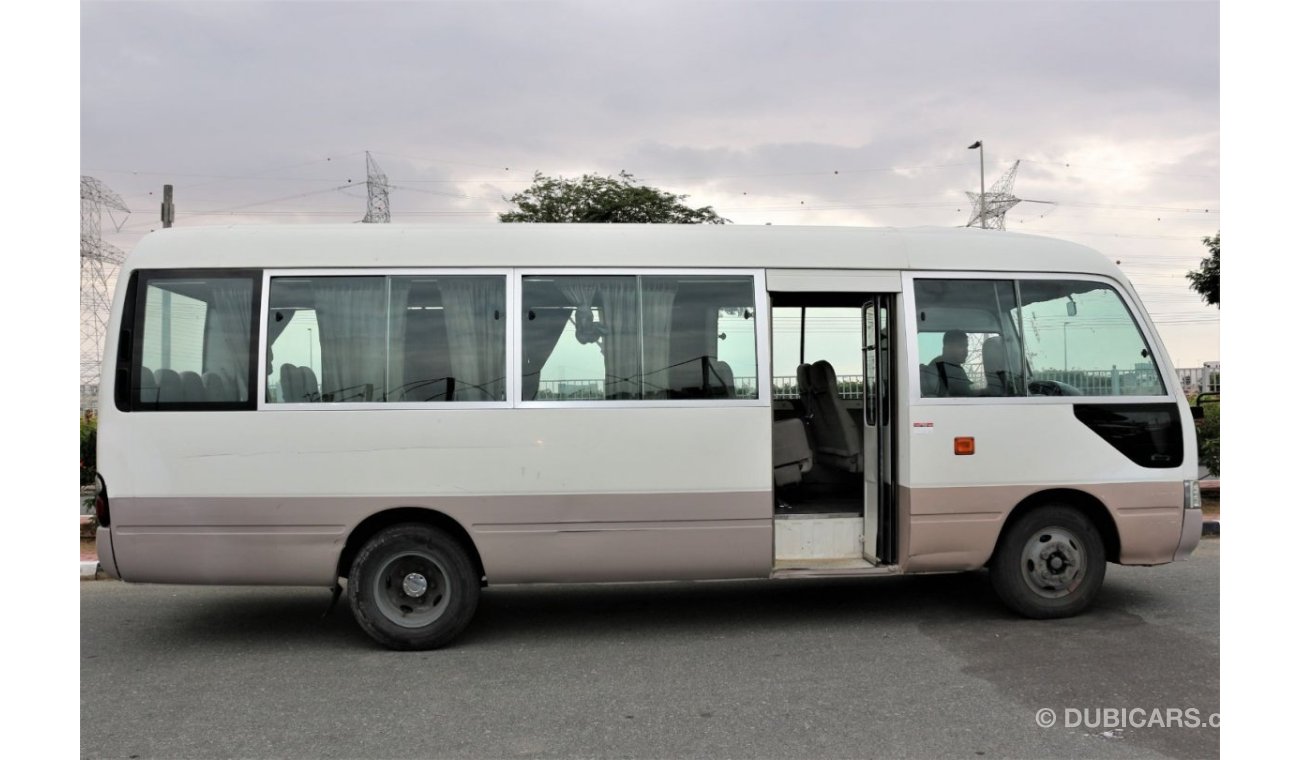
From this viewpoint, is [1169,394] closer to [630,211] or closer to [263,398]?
[263,398]

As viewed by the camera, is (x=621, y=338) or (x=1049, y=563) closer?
(x=621, y=338)

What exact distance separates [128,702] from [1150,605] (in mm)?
6776

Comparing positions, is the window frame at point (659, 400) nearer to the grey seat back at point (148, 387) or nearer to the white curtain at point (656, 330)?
the white curtain at point (656, 330)

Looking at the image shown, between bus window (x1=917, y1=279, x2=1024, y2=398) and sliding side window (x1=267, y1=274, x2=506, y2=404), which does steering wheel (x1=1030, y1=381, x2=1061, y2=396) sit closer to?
→ bus window (x1=917, y1=279, x2=1024, y2=398)

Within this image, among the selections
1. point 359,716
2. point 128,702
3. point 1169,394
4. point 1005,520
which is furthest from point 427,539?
point 1169,394

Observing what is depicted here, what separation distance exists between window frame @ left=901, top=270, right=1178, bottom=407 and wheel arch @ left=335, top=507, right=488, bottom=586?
3.12 m

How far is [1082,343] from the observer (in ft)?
21.3

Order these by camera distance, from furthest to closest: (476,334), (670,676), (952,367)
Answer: (952,367), (476,334), (670,676)

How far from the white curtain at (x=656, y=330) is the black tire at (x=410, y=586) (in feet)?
5.42

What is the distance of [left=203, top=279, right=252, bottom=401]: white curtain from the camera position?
19.4 feet

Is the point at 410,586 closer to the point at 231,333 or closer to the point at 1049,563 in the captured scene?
the point at 231,333

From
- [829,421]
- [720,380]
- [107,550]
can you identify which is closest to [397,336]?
[720,380]

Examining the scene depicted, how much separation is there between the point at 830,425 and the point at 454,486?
10.6 ft

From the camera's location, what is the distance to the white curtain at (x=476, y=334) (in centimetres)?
600
